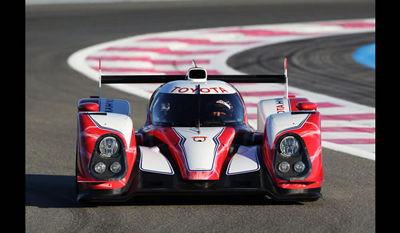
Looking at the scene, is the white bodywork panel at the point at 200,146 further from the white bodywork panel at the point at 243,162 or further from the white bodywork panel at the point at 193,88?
the white bodywork panel at the point at 193,88

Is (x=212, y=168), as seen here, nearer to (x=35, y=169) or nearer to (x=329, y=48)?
(x=35, y=169)

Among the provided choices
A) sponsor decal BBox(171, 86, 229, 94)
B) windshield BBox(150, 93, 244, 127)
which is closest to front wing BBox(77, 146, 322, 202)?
windshield BBox(150, 93, 244, 127)

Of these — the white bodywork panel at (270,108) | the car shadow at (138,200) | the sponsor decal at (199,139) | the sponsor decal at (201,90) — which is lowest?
the car shadow at (138,200)

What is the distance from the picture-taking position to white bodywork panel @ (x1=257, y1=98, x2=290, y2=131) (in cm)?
971

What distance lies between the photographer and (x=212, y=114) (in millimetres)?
8992

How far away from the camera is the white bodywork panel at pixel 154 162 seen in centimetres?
803

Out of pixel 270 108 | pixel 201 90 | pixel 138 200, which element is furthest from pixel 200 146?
pixel 270 108

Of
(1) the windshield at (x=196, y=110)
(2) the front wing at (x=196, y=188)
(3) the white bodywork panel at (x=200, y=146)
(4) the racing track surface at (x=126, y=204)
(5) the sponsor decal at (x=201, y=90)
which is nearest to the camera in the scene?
(4) the racing track surface at (x=126, y=204)

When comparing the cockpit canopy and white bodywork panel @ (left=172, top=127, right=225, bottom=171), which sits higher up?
the cockpit canopy

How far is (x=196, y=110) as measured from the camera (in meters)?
8.97

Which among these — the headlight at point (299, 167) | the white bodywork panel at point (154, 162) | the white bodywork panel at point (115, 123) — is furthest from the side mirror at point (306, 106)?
the white bodywork panel at point (115, 123)

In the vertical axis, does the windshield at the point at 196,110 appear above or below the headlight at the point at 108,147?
above

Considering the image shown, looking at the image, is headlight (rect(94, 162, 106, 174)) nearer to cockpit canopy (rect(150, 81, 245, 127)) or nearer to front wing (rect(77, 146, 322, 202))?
front wing (rect(77, 146, 322, 202))

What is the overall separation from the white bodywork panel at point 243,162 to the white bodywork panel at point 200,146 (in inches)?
7.8
